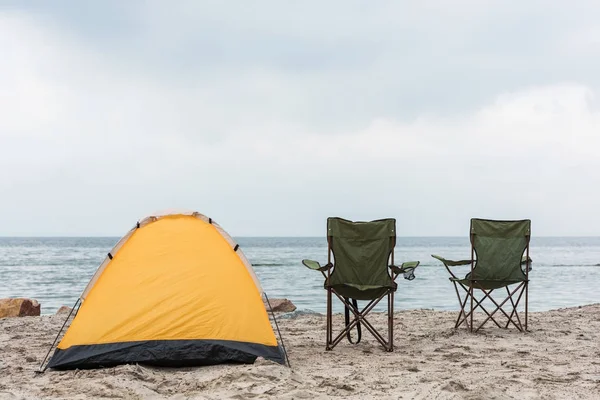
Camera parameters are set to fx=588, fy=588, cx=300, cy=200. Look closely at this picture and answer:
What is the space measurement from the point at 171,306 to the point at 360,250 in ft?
5.86

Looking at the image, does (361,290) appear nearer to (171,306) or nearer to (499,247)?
(171,306)

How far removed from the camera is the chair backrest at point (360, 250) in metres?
5.22

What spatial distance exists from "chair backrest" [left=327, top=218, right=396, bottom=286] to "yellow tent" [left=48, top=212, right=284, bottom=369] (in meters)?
0.89

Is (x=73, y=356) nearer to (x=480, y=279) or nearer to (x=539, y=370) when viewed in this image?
(x=539, y=370)

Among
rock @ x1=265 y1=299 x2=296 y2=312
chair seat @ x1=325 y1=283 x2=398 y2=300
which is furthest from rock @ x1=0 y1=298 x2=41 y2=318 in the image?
chair seat @ x1=325 y1=283 x2=398 y2=300

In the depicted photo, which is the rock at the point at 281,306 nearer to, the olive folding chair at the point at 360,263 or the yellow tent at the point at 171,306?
the olive folding chair at the point at 360,263

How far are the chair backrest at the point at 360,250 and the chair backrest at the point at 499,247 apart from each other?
1493 mm

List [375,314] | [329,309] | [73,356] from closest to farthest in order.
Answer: [73,356] < [329,309] < [375,314]

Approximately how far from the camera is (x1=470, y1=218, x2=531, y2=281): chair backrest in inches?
246

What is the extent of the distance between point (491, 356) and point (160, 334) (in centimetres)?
270

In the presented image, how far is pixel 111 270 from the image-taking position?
4672 mm

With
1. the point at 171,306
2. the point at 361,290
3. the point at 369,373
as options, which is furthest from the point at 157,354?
the point at 361,290

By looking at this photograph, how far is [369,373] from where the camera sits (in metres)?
4.20

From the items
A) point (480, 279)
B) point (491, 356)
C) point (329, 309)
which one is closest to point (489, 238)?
point (480, 279)
